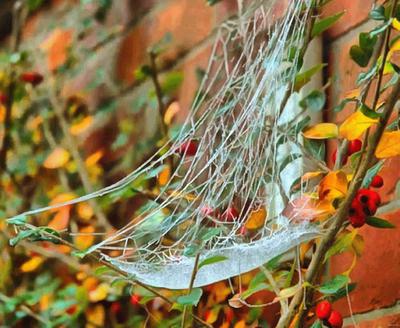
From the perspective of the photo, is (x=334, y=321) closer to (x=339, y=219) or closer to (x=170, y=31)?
(x=339, y=219)

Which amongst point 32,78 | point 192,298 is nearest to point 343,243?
point 192,298

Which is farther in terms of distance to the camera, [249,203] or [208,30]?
[208,30]

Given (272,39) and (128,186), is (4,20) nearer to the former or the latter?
(128,186)

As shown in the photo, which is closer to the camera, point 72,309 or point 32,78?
point 72,309

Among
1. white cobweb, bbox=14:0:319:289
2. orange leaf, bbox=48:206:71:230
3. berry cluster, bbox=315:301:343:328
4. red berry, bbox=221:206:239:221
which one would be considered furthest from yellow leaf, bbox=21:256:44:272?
berry cluster, bbox=315:301:343:328

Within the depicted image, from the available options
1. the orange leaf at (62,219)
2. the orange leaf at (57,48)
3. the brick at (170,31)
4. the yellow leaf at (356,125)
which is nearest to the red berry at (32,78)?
the orange leaf at (57,48)

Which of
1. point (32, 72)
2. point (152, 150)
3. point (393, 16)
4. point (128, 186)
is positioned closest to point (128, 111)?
point (152, 150)
